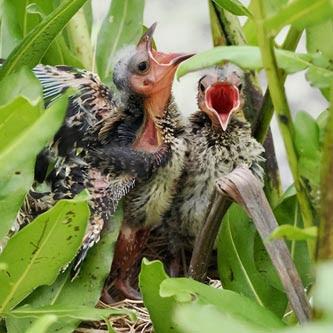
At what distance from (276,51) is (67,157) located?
68 cm

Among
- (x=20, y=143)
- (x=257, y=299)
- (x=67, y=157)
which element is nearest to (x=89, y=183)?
(x=67, y=157)

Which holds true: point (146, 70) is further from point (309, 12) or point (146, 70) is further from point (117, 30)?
point (309, 12)

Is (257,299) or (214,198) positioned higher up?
(214,198)

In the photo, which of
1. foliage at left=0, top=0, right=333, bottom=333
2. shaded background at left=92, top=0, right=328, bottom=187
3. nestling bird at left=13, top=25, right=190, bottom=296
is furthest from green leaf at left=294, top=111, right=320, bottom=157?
shaded background at left=92, top=0, right=328, bottom=187

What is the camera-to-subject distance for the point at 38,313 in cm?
101

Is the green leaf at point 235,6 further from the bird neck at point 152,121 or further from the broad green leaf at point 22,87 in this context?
the bird neck at point 152,121

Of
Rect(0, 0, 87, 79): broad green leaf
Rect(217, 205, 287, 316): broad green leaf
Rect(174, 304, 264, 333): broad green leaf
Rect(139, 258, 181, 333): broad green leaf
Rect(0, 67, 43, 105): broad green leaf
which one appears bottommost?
Rect(217, 205, 287, 316): broad green leaf

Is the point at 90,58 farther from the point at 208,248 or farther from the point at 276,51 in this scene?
the point at 276,51

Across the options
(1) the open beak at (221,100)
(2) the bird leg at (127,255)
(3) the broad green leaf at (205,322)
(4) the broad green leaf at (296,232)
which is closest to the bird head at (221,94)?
(1) the open beak at (221,100)

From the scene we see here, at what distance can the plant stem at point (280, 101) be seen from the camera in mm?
715

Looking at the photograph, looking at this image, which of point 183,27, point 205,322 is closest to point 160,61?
point 205,322

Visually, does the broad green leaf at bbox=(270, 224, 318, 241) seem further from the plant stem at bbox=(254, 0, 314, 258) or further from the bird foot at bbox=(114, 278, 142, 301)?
the bird foot at bbox=(114, 278, 142, 301)

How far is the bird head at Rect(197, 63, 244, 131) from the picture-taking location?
5.20ft

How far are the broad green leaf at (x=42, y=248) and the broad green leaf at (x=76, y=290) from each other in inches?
2.7
